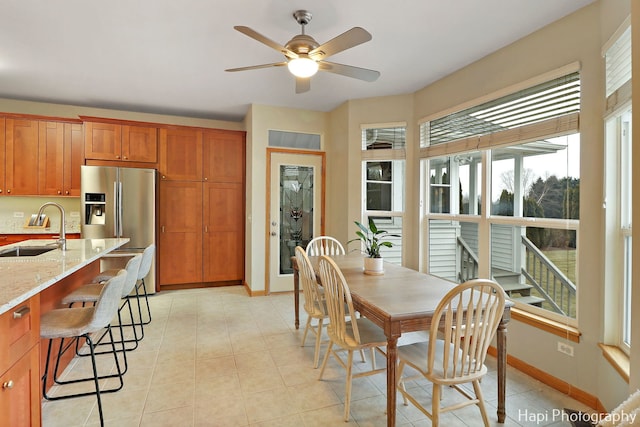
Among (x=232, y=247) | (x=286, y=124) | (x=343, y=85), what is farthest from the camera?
(x=232, y=247)

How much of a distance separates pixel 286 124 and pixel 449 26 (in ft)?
8.66

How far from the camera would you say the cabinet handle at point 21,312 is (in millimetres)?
1466

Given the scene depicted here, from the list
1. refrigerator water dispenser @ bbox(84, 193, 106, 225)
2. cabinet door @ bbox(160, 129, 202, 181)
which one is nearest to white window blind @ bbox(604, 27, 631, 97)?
cabinet door @ bbox(160, 129, 202, 181)

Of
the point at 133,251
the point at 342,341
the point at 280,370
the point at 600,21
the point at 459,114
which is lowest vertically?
the point at 280,370

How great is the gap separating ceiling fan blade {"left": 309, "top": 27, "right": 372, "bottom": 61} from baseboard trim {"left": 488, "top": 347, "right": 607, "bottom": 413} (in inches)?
105

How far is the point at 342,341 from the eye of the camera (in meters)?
2.11

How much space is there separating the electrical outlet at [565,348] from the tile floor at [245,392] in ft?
0.94

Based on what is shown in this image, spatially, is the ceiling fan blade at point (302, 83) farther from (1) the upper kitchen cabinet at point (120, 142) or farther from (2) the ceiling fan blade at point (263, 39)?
(1) the upper kitchen cabinet at point (120, 142)

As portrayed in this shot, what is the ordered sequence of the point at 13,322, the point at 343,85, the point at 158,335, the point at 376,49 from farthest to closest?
the point at 343,85 → the point at 158,335 → the point at 376,49 → the point at 13,322

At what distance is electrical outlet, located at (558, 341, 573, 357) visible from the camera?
7.55 feet

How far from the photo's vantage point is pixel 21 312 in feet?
4.97

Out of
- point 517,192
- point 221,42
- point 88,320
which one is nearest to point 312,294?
point 88,320

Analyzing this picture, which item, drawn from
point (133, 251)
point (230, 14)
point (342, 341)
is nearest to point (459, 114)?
point (230, 14)

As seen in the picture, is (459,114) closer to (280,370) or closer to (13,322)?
(280,370)
